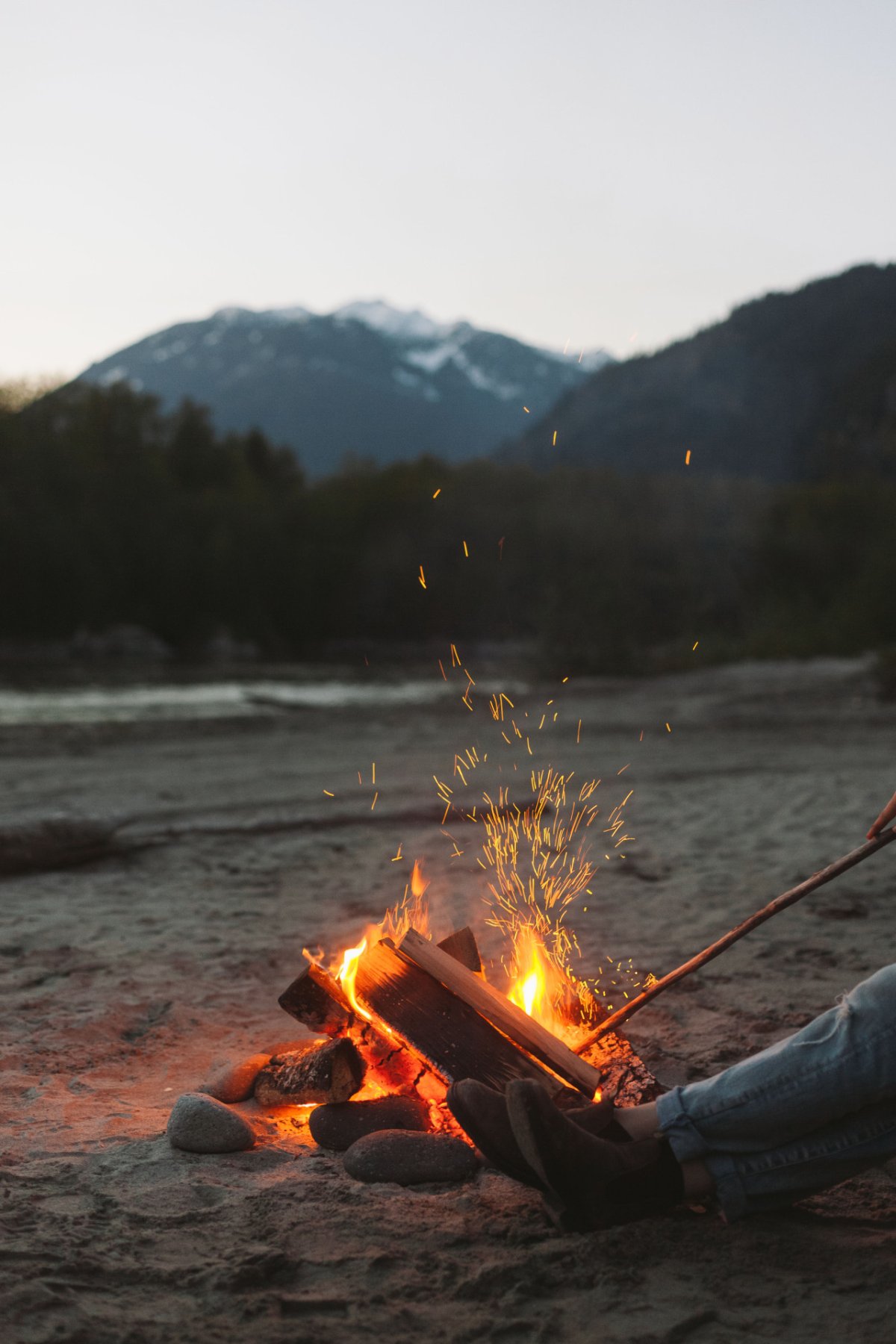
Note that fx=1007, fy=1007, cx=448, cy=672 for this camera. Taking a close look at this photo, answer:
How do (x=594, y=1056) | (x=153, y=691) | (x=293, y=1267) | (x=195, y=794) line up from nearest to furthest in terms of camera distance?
(x=293, y=1267)
(x=594, y=1056)
(x=195, y=794)
(x=153, y=691)

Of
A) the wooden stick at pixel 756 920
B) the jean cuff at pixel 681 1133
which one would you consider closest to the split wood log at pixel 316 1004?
the wooden stick at pixel 756 920

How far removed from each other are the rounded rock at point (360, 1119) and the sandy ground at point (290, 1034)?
66 mm

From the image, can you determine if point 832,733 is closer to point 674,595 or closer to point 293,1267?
point 293,1267

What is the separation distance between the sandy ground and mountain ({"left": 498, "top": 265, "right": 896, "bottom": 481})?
Answer: 3246cm

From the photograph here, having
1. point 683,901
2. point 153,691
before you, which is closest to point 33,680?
point 153,691

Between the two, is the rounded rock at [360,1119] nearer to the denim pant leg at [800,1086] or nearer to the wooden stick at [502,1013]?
the wooden stick at [502,1013]

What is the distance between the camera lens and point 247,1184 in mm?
2203

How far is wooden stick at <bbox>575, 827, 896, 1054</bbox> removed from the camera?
6.91 feet

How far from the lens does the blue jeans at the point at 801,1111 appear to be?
6.22 feet

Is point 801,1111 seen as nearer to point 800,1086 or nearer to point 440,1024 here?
point 800,1086

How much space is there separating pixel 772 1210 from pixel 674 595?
102 ft

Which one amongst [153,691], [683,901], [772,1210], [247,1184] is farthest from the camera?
[153,691]

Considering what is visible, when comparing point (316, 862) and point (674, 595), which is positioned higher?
point (674, 595)

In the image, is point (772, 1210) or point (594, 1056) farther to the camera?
point (594, 1056)
